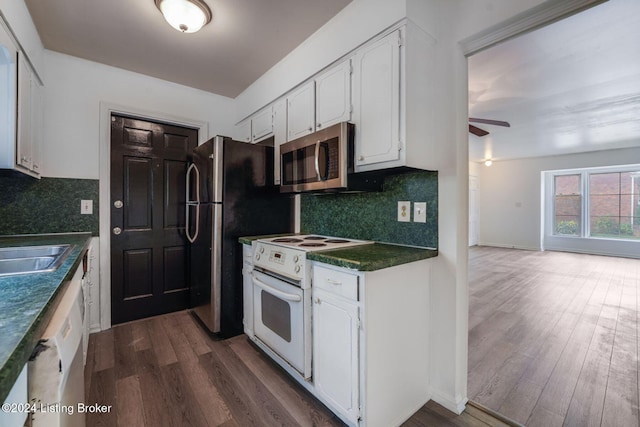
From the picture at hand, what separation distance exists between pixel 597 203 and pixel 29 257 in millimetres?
9834

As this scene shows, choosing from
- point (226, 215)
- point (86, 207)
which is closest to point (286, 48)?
point (226, 215)

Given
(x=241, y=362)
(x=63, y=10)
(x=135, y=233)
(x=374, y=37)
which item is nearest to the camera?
(x=374, y=37)

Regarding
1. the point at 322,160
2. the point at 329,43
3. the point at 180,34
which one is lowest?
the point at 322,160

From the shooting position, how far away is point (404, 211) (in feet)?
6.01

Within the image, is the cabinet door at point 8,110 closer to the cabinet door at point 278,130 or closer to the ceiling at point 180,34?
Result: the ceiling at point 180,34

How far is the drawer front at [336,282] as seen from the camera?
4.47 feet

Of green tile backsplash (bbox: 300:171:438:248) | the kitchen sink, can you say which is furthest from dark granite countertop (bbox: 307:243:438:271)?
the kitchen sink

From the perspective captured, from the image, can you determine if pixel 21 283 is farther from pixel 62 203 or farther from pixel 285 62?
pixel 285 62

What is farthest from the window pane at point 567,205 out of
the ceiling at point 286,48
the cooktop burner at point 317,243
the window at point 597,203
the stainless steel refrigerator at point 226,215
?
the stainless steel refrigerator at point 226,215

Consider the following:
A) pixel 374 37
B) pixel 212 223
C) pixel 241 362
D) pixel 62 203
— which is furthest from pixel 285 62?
pixel 241 362

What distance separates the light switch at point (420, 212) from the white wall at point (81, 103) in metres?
2.65

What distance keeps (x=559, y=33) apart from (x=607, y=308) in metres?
3.04

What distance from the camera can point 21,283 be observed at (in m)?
0.94

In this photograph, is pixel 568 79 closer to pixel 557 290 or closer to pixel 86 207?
pixel 557 290
